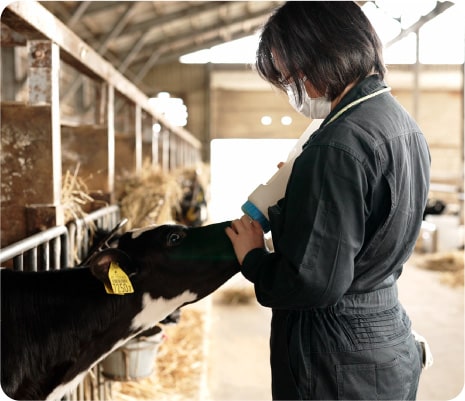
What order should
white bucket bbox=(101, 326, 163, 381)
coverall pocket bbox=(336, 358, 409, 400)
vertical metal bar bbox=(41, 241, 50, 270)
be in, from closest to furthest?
coverall pocket bbox=(336, 358, 409, 400) → vertical metal bar bbox=(41, 241, 50, 270) → white bucket bbox=(101, 326, 163, 381)

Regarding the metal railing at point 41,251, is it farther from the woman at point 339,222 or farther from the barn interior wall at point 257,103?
the barn interior wall at point 257,103

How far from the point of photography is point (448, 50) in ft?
59.3

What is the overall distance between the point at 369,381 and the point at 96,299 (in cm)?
98

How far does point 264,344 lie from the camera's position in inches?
207

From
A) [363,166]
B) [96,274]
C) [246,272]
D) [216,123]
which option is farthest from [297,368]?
[216,123]

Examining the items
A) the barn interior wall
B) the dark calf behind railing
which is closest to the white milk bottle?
the dark calf behind railing

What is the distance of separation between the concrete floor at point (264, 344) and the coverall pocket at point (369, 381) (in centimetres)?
263

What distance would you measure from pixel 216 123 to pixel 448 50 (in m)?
7.89

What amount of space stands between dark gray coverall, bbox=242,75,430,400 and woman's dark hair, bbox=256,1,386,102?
0.05m

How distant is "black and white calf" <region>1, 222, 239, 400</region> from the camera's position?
187 centimetres

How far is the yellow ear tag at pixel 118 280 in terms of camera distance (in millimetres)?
1865

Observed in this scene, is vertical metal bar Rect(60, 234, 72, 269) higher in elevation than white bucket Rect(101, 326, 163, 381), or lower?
higher

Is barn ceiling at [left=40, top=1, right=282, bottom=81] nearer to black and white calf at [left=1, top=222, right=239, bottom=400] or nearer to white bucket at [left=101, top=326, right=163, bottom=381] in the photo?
white bucket at [left=101, top=326, right=163, bottom=381]

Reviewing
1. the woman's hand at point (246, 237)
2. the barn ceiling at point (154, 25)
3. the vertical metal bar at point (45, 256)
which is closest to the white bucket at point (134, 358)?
the vertical metal bar at point (45, 256)
